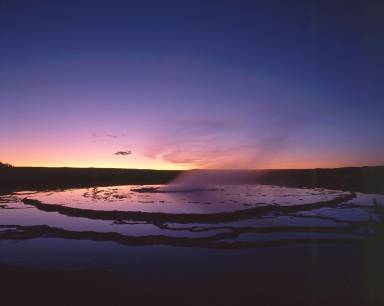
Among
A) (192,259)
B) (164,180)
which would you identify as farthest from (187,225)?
(164,180)

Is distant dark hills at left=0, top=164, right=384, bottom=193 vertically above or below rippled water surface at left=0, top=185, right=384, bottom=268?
above

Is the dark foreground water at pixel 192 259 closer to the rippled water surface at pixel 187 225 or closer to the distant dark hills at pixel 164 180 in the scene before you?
the rippled water surface at pixel 187 225

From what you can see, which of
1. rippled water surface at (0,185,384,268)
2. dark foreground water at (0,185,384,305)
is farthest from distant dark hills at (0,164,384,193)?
dark foreground water at (0,185,384,305)

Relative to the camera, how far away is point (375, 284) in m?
8.14

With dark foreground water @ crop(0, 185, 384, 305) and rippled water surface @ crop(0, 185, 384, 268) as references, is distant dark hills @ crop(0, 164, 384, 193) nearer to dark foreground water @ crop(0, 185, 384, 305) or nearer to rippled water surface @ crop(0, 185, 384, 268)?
rippled water surface @ crop(0, 185, 384, 268)

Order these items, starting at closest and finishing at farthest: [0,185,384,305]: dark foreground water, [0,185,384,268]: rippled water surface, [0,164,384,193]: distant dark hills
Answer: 1. [0,185,384,305]: dark foreground water
2. [0,185,384,268]: rippled water surface
3. [0,164,384,193]: distant dark hills

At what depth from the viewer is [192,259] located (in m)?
10.6

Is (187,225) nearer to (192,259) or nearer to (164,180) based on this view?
(192,259)

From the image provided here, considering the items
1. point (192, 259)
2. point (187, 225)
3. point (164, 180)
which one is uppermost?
point (164, 180)

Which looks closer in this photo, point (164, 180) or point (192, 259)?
point (192, 259)

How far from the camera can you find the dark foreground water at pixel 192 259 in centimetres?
774

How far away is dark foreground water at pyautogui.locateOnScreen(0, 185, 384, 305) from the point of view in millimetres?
7742

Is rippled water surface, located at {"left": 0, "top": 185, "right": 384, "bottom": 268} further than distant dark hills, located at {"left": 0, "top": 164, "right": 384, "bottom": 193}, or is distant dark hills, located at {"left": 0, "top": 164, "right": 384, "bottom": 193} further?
distant dark hills, located at {"left": 0, "top": 164, "right": 384, "bottom": 193}

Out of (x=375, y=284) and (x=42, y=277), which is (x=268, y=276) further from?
(x=42, y=277)
